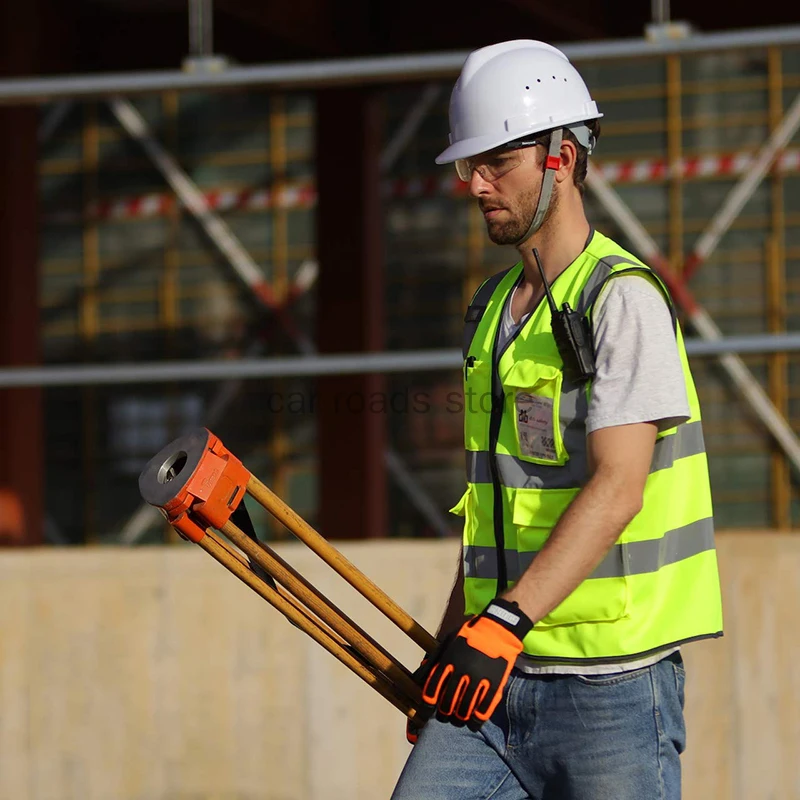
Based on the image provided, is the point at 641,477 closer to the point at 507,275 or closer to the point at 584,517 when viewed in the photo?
the point at 584,517

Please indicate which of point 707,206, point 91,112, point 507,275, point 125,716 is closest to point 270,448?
point 91,112

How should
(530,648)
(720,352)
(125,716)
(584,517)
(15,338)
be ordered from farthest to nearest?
(15,338)
(125,716)
(720,352)
(530,648)
(584,517)

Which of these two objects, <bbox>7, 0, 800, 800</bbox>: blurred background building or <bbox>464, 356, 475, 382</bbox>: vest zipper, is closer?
<bbox>464, 356, 475, 382</bbox>: vest zipper

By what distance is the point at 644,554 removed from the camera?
2266 mm

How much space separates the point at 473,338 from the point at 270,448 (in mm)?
9504

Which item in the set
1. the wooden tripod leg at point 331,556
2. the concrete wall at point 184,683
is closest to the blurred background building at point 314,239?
the concrete wall at point 184,683

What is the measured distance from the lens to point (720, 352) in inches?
155

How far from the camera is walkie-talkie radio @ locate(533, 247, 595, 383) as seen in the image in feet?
7.30

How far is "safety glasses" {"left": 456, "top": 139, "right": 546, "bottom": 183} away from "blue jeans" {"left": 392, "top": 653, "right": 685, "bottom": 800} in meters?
0.90

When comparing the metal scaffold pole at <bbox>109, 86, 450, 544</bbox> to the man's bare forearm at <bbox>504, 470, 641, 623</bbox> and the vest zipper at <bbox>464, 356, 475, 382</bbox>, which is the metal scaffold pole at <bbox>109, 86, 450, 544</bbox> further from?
the man's bare forearm at <bbox>504, 470, 641, 623</bbox>

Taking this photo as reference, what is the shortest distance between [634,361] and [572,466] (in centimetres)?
23

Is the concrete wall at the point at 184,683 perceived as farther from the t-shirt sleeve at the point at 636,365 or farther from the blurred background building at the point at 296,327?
the t-shirt sleeve at the point at 636,365

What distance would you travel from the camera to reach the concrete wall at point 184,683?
4234 millimetres

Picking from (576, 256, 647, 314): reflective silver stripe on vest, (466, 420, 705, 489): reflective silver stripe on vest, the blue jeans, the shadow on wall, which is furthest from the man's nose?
the shadow on wall
